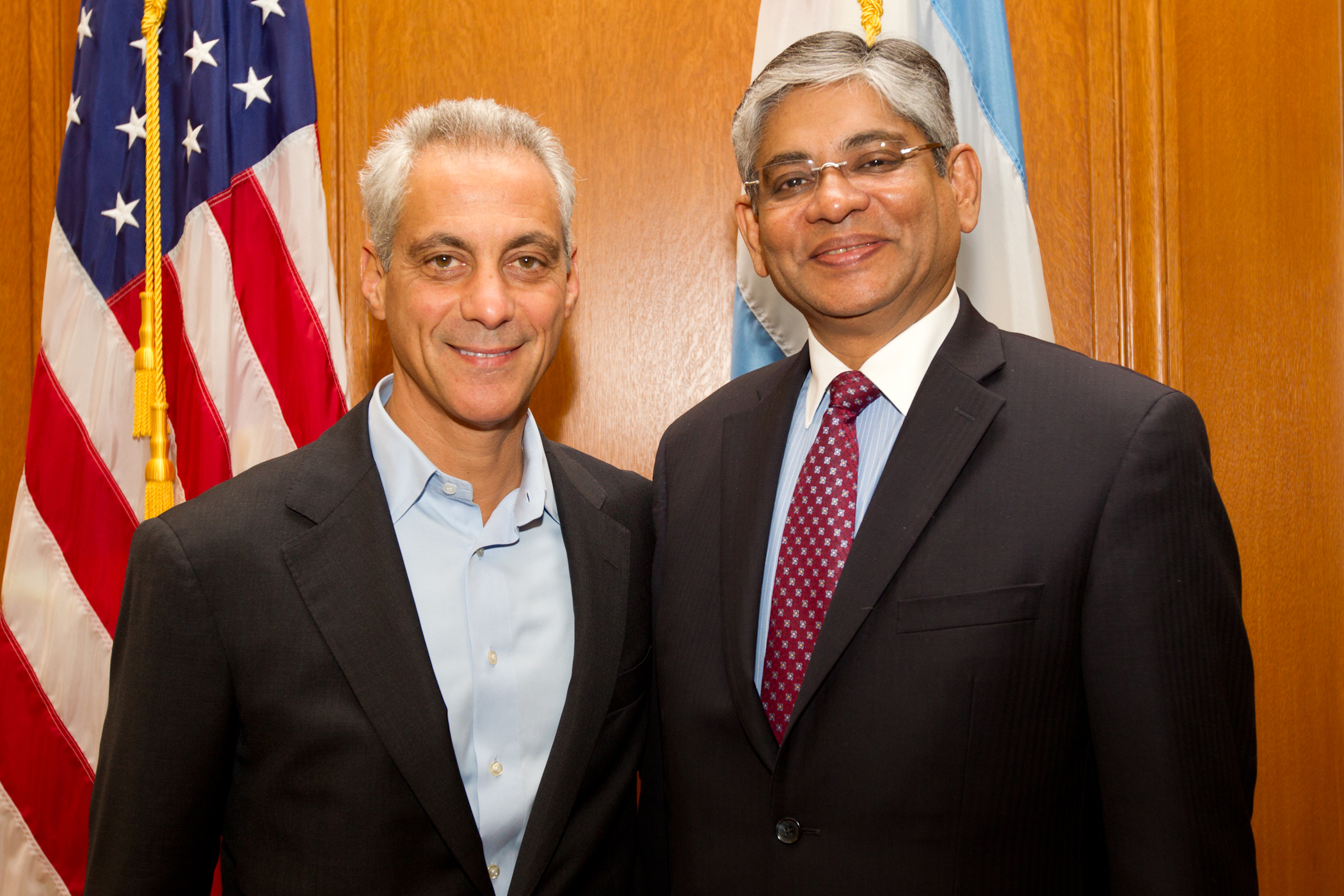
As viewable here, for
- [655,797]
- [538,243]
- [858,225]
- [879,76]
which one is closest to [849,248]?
[858,225]

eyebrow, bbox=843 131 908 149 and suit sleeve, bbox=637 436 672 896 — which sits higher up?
eyebrow, bbox=843 131 908 149

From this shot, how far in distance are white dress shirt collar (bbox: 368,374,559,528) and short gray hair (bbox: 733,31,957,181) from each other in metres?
0.72

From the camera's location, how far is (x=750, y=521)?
150 cm

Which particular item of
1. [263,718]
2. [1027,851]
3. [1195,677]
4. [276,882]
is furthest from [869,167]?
[276,882]

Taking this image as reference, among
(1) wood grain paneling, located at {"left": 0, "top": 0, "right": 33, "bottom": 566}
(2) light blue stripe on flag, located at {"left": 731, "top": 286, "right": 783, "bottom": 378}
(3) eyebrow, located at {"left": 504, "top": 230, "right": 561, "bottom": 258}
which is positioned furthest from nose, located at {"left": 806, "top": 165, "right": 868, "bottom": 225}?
(1) wood grain paneling, located at {"left": 0, "top": 0, "right": 33, "bottom": 566}

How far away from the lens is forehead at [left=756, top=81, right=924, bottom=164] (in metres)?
1.51

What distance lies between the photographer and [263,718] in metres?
1.32

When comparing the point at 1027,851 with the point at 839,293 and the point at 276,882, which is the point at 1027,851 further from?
the point at 276,882

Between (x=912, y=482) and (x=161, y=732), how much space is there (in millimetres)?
1123

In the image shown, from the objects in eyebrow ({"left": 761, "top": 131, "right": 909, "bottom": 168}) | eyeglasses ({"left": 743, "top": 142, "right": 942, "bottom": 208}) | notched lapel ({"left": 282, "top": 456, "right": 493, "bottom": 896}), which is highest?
eyebrow ({"left": 761, "top": 131, "right": 909, "bottom": 168})

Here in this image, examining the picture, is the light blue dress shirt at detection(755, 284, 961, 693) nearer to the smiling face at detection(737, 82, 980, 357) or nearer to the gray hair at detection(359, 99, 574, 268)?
the smiling face at detection(737, 82, 980, 357)

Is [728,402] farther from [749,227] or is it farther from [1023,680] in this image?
[1023,680]

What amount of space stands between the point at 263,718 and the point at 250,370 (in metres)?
1.17

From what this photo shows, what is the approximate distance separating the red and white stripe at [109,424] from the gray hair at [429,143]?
0.77 m
